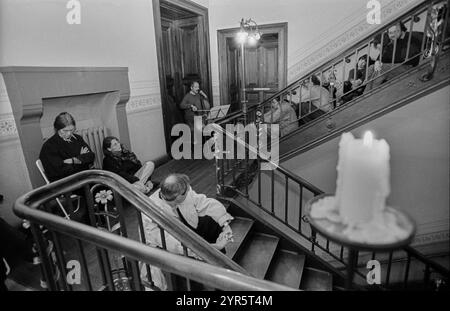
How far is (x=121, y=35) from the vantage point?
3.74 meters

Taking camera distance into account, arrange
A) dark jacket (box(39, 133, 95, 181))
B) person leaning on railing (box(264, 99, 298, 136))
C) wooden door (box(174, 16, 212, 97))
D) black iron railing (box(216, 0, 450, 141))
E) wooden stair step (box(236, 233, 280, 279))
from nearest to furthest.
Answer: dark jacket (box(39, 133, 95, 181)) < wooden stair step (box(236, 233, 280, 279)) < black iron railing (box(216, 0, 450, 141)) < person leaning on railing (box(264, 99, 298, 136)) < wooden door (box(174, 16, 212, 97))

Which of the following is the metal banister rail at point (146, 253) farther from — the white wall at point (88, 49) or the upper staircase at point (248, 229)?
the white wall at point (88, 49)

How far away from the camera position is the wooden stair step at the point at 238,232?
107 inches

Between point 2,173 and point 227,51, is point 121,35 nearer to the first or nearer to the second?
point 2,173

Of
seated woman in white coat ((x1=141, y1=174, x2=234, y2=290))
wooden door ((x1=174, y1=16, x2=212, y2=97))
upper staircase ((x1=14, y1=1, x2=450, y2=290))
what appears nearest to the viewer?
upper staircase ((x1=14, y1=1, x2=450, y2=290))

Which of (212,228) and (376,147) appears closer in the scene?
(376,147)

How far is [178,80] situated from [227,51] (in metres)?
1.37

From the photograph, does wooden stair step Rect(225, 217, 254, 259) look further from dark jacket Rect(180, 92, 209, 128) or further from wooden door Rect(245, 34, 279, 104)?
wooden door Rect(245, 34, 279, 104)

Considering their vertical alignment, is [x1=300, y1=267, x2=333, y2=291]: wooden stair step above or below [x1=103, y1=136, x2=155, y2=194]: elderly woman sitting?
below

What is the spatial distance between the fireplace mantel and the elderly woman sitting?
67 cm

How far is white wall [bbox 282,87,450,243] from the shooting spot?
10.3 ft

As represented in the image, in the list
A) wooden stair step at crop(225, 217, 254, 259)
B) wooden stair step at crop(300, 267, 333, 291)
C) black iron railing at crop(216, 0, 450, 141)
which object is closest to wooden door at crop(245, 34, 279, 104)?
black iron railing at crop(216, 0, 450, 141)

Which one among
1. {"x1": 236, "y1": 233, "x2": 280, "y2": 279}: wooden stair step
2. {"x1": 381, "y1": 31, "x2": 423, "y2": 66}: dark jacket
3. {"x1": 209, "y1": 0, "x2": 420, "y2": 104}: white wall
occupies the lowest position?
{"x1": 236, "y1": 233, "x2": 280, "y2": 279}: wooden stair step
